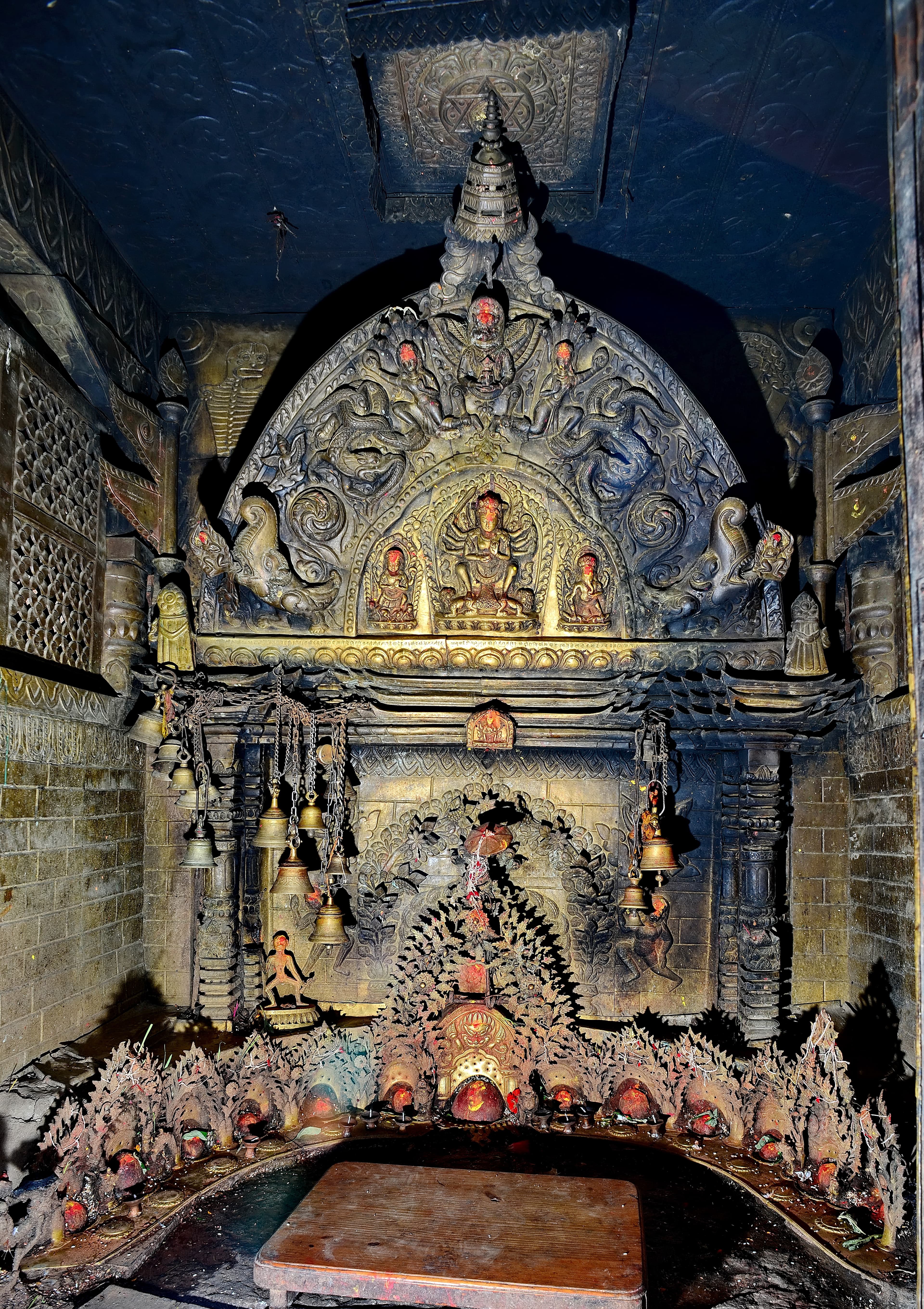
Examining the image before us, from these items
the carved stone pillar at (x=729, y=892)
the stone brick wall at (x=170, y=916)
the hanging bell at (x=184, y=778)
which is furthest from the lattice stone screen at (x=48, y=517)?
the carved stone pillar at (x=729, y=892)

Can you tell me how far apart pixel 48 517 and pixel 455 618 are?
3443 millimetres

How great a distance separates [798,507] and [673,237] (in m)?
2.82

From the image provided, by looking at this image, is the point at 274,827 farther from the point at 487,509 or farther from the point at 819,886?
the point at 819,886

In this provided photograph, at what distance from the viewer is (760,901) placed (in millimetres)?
7145

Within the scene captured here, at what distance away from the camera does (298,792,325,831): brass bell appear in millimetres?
6984

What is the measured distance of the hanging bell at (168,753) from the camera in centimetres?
699

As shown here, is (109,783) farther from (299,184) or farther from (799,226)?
(799,226)

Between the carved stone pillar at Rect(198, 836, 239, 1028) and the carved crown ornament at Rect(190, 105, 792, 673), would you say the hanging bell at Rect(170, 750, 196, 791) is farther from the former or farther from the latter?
the carved crown ornament at Rect(190, 105, 792, 673)

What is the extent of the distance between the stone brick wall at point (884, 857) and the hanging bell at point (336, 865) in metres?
4.51

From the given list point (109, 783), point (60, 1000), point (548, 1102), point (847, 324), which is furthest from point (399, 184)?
point (548, 1102)

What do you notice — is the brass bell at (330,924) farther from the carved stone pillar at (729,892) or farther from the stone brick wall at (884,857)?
the stone brick wall at (884,857)

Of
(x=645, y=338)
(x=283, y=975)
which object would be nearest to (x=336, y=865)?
(x=283, y=975)

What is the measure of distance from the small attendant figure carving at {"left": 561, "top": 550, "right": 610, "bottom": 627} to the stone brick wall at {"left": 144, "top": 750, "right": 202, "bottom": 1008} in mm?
4168

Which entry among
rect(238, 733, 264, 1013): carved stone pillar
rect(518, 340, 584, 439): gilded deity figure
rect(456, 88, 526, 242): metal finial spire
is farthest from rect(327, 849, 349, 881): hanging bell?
rect(456, 88, 526, 242): metal finial spire
